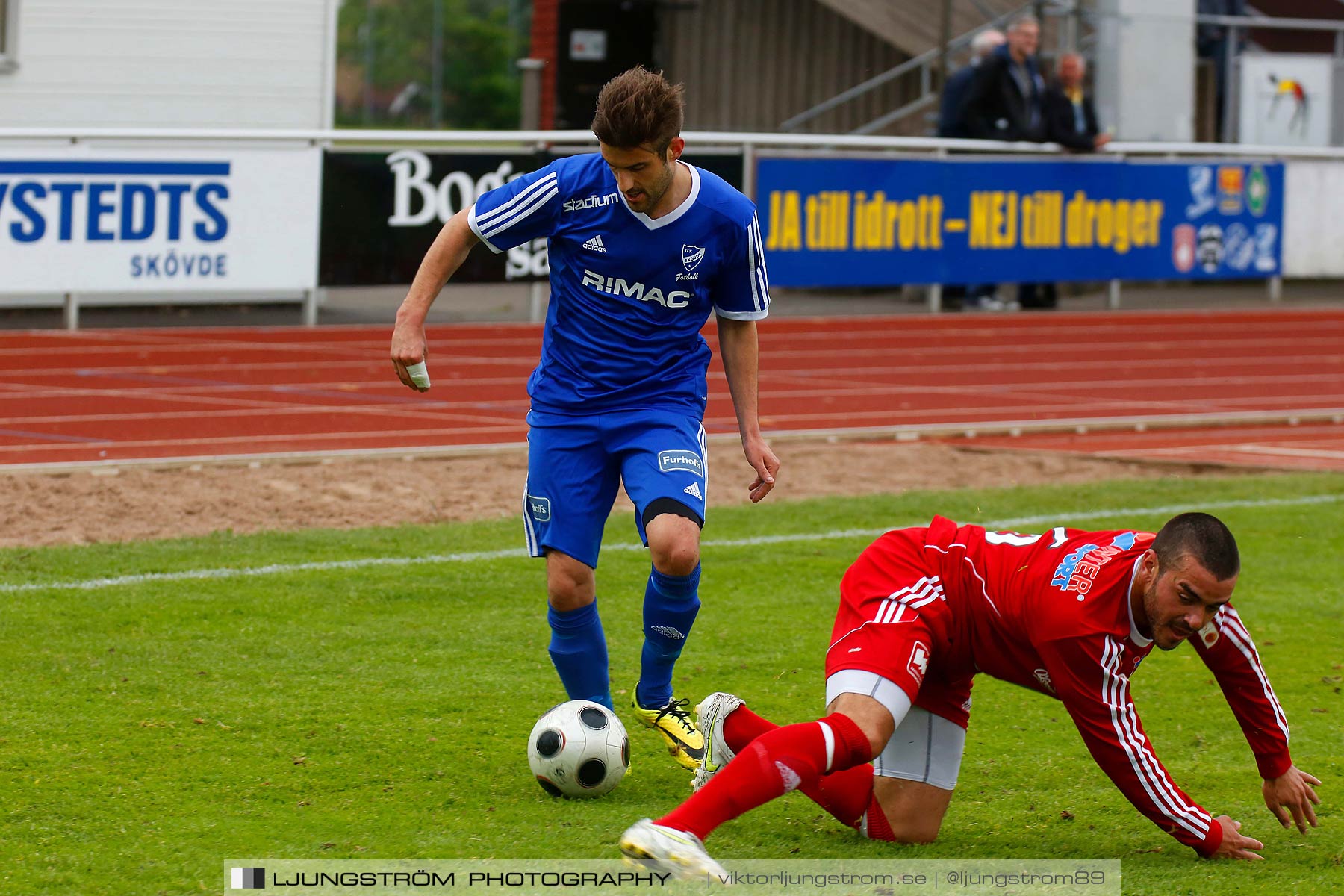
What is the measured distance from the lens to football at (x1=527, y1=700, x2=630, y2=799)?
4637 millimetres

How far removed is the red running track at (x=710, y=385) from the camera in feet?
35.0

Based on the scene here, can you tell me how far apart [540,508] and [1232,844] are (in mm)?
2050

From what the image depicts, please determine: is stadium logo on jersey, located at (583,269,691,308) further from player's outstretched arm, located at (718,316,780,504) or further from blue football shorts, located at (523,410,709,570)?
blue football shorts, located at (523,410,709,570)

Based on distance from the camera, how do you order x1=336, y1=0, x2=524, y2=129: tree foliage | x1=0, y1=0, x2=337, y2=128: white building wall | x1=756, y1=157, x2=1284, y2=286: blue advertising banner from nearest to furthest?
1. x1=0, y1=0, x2=337, y2=128: white building wall
2. x1=756, y1=157, x2=1284, y2=286: blue advertising banner
3. x1=336, y1=0, x2=524, y2=129: tree foliage

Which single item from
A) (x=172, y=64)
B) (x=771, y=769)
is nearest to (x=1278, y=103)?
(x=172, y=64)

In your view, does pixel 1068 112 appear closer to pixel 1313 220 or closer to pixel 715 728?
pixel 1313 220

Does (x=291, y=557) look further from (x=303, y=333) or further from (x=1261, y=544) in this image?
(x=303, y=333)

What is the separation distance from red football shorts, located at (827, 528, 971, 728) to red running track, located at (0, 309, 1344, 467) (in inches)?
237

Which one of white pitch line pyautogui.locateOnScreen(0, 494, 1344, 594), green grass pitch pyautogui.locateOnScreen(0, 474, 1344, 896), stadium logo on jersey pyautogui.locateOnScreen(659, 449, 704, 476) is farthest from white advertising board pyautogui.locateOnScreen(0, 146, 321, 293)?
stadium logo on jersey pyautogui.locateOnScreen(659, 449, 704, 476)

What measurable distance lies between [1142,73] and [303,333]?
11096mm

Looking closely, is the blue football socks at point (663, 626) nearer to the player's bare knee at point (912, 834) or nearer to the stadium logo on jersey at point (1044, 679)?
the player's bare knee at point (912, 834)

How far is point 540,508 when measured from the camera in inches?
193

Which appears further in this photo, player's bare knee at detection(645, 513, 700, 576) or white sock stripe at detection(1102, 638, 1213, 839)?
player's bare knee at detection(645, 513, 700, 576)

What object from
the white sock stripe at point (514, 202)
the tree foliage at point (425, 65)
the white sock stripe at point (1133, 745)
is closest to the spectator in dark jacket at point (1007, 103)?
the white sock stripe at point (514, 202)
